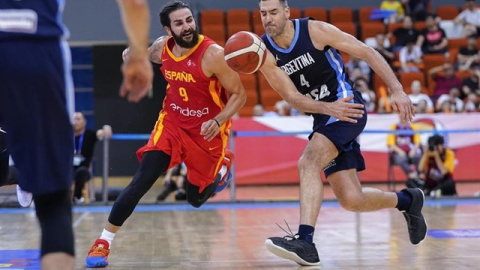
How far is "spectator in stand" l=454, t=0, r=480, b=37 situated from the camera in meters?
17.2

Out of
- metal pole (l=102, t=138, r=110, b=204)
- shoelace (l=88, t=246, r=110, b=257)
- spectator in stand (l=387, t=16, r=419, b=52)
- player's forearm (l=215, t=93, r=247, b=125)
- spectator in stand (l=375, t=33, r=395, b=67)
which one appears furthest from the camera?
spectator in stand (l=387, t=16, r=419, b=52)

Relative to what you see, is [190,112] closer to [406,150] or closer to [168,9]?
[168,9]

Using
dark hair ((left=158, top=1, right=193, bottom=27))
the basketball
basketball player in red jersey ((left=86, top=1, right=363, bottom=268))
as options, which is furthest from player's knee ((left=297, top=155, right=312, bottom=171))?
dark hair ((left=158, top=1, right=193, bottom=27))

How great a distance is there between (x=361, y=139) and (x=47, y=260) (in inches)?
429

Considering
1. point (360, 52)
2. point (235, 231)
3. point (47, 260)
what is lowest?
point (235, 231)

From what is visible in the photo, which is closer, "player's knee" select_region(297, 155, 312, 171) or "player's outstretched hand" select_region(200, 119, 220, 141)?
"player's knee" select_region(297, 155, 312, 171)

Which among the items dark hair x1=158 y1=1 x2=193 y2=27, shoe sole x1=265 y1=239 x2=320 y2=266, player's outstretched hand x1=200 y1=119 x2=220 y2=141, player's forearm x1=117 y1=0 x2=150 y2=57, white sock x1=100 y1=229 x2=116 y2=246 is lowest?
white sock x1=100 y1=229 x2=116 y2=246

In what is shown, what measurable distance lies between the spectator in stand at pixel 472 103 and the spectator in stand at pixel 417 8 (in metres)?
3.80

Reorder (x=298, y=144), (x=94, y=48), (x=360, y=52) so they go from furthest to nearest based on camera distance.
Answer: (x=94, y=48) < (x=298, y=144) < (x=360, y=52)

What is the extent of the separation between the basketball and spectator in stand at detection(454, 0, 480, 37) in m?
12.7

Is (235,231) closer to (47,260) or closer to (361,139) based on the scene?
(47,260)

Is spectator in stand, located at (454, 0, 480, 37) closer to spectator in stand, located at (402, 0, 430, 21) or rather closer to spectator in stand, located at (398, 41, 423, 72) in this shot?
spectator in stand, located at (402, 0, 430, 21)

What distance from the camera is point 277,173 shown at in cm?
1327

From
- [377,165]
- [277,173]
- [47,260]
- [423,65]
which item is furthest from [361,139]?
[47,260]
